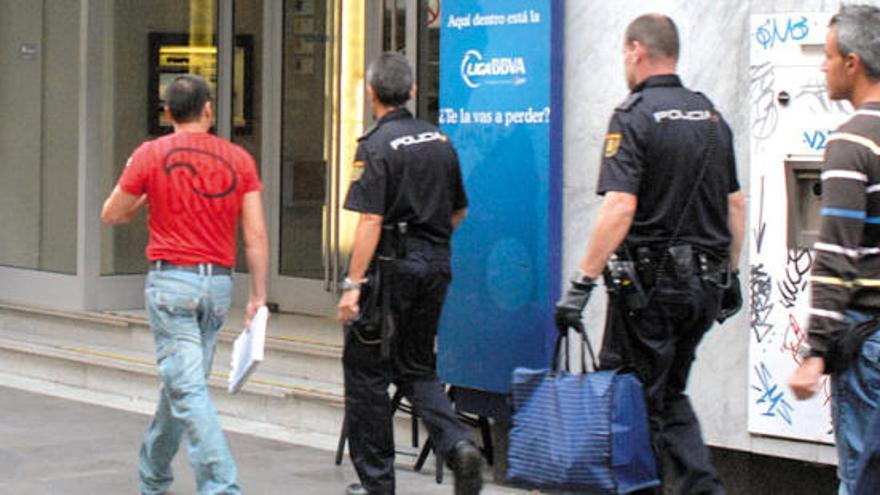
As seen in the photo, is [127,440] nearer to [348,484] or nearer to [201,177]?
[348,484]

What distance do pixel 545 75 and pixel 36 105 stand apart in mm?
6099

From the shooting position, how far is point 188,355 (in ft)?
21.2

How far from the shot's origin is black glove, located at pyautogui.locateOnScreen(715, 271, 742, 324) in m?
5.98

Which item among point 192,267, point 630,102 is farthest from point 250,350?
point 630,102

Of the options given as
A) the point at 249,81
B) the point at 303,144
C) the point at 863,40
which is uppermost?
the point at 249,81

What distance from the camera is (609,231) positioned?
18.6ft

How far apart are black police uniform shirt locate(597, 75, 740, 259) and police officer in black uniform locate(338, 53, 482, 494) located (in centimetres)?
95

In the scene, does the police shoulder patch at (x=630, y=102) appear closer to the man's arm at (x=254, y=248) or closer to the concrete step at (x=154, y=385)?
the man's arm at (x=254, y=248)

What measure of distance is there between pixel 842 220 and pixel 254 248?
265 centimetres

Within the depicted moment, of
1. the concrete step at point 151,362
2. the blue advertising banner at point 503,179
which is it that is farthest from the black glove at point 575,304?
the concrete step at point 151,362

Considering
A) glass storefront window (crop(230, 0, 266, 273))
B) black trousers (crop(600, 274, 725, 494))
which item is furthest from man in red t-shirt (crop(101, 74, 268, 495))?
glass storefront window (crop(230, 0, 266, 273))

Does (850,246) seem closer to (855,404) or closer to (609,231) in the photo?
(855,404)

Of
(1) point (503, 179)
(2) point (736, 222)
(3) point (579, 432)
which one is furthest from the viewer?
(1) point (503, 179)

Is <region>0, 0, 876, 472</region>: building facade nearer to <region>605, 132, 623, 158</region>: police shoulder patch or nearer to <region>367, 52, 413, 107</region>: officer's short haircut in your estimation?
<region>367, 52, 413, 107</region>: officer's short haircut
